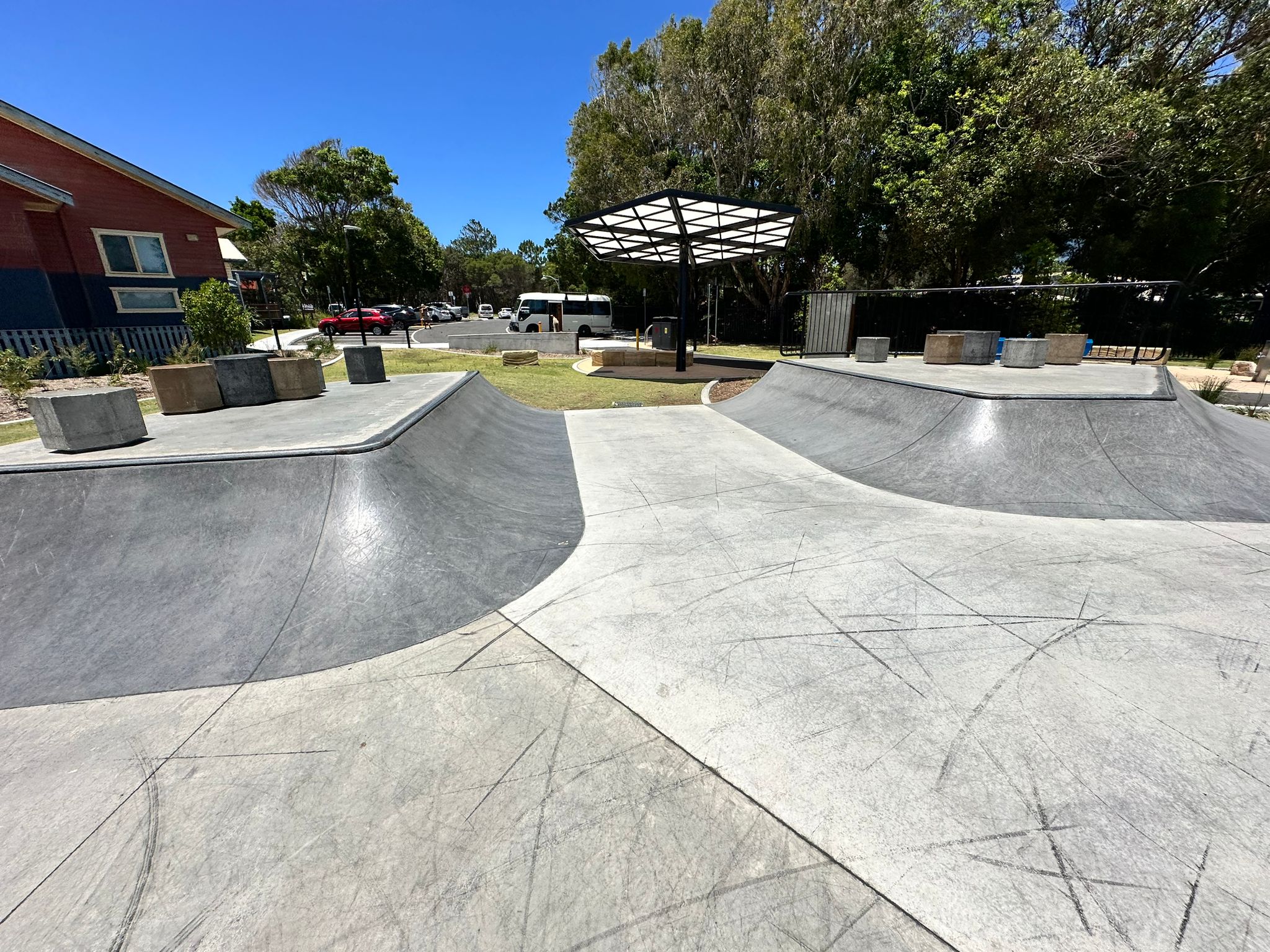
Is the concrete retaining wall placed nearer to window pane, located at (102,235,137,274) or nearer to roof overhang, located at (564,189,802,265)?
roof overhang, located at (564,189,802,265)

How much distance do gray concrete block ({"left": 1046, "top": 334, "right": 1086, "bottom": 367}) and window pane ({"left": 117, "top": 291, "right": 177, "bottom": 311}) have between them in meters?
25.9

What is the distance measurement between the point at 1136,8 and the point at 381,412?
29488mm

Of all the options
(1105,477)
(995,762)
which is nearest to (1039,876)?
(995,762)

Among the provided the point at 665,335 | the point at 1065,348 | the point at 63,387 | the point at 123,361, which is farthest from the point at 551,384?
the point at 1065,348

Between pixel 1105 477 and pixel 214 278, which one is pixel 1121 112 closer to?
pixel 1105 477

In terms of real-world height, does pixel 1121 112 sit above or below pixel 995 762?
above

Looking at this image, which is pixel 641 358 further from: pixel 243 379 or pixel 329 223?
pixel 329 223

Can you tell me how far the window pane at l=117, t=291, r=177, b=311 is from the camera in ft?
53.2

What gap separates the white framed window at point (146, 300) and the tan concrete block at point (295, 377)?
51.7 ft

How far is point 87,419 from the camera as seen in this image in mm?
4133

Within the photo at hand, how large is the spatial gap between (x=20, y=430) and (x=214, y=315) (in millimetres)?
7903

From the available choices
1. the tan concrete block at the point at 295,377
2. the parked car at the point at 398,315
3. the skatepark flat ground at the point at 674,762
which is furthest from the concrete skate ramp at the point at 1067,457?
the parked car at the point at 398,315

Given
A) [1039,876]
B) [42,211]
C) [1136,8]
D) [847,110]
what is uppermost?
[1136,8]

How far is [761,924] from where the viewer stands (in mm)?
1648
